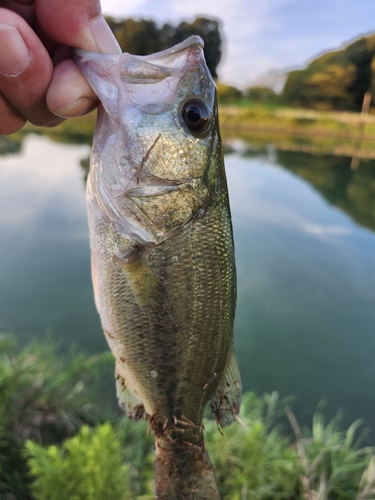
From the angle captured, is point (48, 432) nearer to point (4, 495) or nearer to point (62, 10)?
point (4, 495)

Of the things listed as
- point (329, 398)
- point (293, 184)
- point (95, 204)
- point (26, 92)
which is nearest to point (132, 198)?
point (95, 204)

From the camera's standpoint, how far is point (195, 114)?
49.3 inches

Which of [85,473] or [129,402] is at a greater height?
[129,402]

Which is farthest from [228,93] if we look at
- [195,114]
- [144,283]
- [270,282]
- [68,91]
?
[144,283]

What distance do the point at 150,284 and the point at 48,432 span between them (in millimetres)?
2344

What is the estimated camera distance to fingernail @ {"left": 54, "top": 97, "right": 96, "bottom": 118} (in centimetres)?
119

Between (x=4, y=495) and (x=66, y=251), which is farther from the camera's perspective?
(x=66, y=251)

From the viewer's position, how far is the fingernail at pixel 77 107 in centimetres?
119

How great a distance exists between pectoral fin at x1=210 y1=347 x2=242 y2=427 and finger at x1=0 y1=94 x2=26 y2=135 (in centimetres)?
137

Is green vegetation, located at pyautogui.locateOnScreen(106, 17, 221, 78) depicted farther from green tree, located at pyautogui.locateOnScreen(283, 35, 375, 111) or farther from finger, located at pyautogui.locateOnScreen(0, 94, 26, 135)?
finger, located at pyautogui.locateOnScreen(0, 94, 26, 135)

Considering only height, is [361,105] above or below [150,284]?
above

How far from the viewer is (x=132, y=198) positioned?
4.18ft

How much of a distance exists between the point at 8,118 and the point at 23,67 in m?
0.33

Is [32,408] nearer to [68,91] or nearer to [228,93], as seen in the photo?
[68,91]
